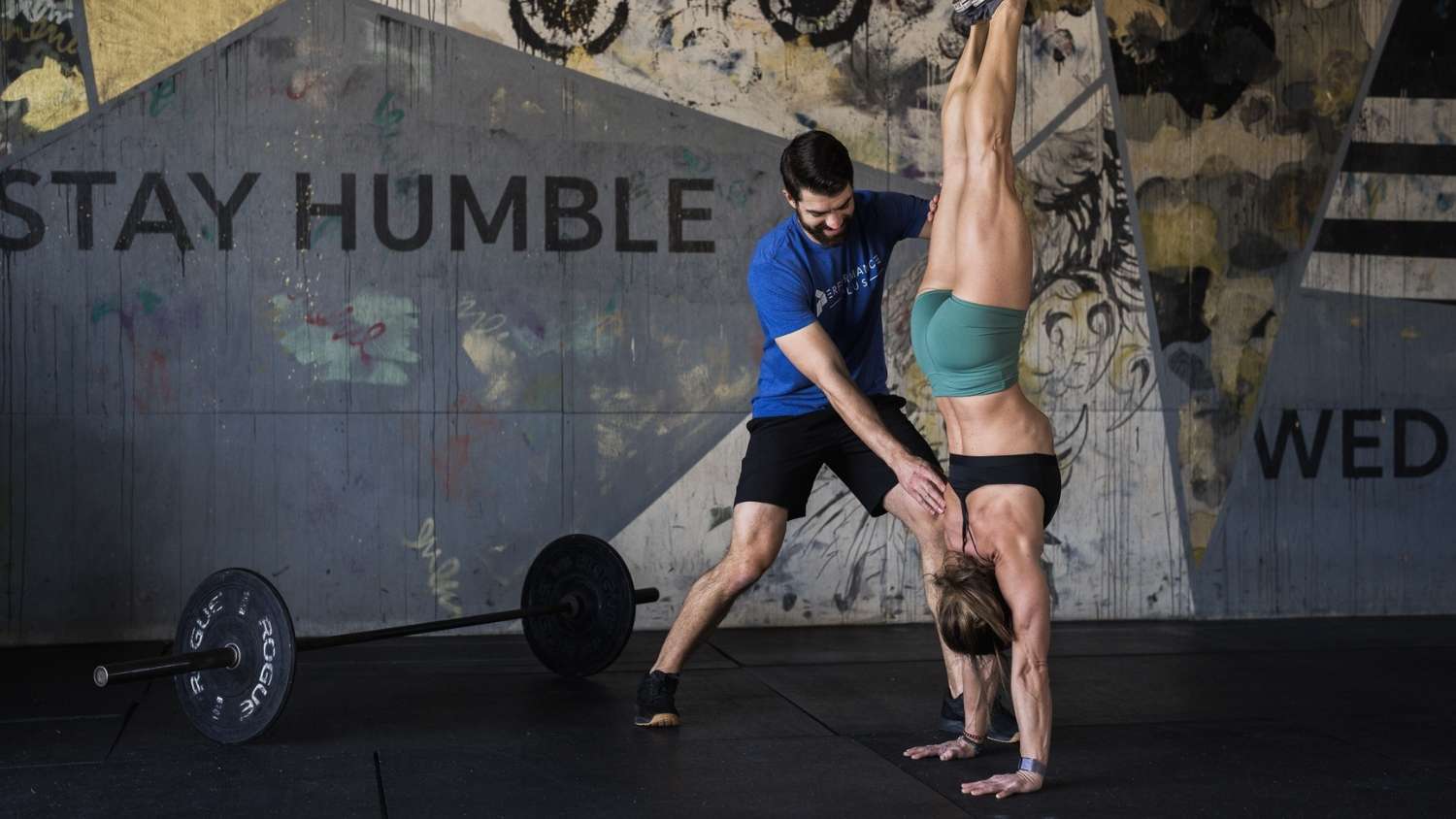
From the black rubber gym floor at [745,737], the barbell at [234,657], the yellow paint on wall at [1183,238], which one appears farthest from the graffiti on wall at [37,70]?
the yellow paint on wall at [1183,238]

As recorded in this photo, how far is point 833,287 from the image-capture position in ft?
11.5

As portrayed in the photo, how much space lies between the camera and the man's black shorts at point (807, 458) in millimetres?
3520

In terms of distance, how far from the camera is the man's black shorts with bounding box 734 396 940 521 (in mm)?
3520

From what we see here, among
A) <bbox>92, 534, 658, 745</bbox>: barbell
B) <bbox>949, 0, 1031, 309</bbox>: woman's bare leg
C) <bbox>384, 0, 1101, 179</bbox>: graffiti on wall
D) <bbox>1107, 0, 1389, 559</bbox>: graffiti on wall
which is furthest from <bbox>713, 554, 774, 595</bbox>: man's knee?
<bbox>1107, 0, 1389, 559</bbox>: graffiti on wall

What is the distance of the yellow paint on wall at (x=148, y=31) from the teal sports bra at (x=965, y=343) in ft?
9.69

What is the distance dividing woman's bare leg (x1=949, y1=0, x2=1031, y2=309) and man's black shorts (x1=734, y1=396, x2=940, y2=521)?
2.26ft

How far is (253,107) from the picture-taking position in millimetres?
4793

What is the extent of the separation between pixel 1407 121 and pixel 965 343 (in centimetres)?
353

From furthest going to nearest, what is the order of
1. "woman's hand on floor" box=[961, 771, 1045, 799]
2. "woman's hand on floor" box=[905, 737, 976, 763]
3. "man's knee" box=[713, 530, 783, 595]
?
"man's knee" box=[713, 530, 783, 595] < "woman's hand on floor" box=[905, 737, 976, 763] < "woman's hand on floor" box=[961, 771, 1045, 799]

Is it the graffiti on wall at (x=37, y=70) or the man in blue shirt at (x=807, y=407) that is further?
the graffiti on wall at (x=37, y=70)

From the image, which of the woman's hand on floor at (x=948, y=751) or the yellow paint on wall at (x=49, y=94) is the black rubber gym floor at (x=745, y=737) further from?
the yellow paint on wall at (x=49, y=94)

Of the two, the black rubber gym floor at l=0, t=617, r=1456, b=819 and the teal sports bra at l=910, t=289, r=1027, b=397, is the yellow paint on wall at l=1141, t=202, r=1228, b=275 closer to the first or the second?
the black rubber gym floor at l=0, t=617, r=1456, b=819

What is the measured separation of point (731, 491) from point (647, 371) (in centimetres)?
53

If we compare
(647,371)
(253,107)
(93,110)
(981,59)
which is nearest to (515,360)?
(647,371)
